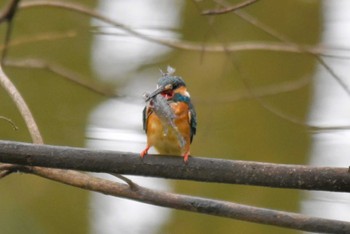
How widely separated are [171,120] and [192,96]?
50.7 inches

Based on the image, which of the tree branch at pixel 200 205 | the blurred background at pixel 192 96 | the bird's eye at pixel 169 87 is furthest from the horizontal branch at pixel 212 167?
the blurred background at pixel 192 96

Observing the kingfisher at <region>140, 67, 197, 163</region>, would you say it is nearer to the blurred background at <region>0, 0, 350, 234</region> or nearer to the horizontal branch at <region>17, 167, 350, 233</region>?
the horizontal branch at <region>17, 167, 350, 233</region>

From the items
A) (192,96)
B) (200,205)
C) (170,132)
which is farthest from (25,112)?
(192,96)

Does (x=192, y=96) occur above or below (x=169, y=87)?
below

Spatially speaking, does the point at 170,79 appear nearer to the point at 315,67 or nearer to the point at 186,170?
the point at 186,170

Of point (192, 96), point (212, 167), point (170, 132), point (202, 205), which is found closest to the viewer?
point (212, 167)

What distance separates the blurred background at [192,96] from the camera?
256 cm

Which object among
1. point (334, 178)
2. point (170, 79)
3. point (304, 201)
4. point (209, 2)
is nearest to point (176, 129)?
point (170, 79)

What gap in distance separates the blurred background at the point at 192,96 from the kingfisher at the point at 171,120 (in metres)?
0.79

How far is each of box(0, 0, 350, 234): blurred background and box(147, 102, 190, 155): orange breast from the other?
2.58 feet

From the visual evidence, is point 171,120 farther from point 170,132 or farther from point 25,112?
point 25,112

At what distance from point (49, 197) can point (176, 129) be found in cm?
124

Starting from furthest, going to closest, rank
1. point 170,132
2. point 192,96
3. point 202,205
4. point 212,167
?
point 192,96, point 170,132, point 202,205, point 212,167

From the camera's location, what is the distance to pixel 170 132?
161 centimetres
